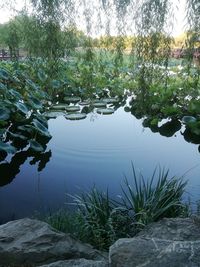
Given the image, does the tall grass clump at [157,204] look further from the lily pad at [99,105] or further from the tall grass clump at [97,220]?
the lily pad at [99,105]

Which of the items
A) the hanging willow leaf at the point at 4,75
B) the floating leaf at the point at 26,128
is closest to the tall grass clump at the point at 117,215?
the floating leaf at the point at 26,128

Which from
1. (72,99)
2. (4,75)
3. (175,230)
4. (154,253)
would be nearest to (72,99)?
(72,99)

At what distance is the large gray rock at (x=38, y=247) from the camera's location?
2.18m

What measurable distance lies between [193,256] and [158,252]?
0.15 metres

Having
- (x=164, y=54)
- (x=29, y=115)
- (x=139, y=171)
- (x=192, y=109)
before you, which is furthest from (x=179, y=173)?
(x=29, y=115)

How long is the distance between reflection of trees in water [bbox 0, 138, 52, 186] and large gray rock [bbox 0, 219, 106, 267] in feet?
5.50

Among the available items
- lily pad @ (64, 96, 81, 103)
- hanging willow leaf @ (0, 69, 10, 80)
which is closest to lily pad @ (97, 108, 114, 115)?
lily pad @ (64, 96, 81, 103)

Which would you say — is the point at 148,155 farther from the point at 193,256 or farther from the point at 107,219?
the point at 193,256

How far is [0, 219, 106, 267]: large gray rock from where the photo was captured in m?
2.18

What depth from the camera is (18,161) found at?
444 cm

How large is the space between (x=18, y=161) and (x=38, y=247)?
233cm

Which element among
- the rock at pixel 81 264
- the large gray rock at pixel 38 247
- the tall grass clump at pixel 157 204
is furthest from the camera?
the tall grass clump at pixel 157 204

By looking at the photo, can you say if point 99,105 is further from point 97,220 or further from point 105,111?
point 97,220

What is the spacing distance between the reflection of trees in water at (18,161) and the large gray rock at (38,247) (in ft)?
5.50
